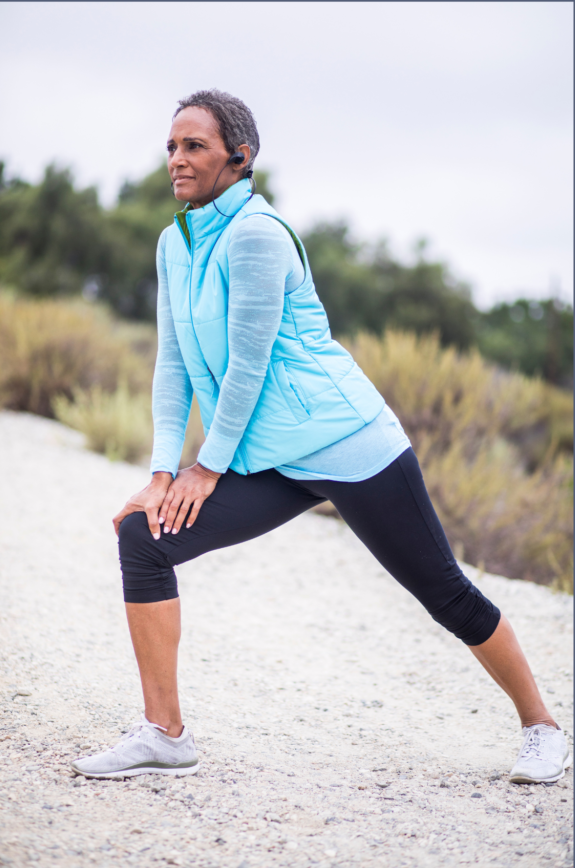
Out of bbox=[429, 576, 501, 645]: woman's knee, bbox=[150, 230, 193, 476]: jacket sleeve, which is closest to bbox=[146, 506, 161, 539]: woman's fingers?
bbox=[150, 230, 193, 476]: jacket sleeve

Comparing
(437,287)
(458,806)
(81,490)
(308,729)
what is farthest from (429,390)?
(437,287)

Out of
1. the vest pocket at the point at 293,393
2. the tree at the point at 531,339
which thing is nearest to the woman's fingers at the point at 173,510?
the vest pocket at the point at 293,393

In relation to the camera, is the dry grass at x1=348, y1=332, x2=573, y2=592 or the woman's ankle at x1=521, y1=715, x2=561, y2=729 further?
the dry grass at x1=348, y1=332, x2=573, y2=592

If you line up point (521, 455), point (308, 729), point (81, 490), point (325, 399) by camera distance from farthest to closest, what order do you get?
1. point (521, 455)
2. point (81, 490)
3. point (308, 729)
4. point (325, 399)

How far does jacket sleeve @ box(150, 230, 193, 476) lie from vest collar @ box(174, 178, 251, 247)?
0.21m

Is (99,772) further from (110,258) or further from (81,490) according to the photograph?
(110,258)

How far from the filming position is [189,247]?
2164 millimetres

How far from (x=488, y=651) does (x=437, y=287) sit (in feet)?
78.5

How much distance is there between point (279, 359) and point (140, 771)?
1.29 m

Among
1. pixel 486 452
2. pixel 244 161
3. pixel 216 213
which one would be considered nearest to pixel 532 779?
pixel 216 213

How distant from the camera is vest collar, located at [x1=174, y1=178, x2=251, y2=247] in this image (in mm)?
2096

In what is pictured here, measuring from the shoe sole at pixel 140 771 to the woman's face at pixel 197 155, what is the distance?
167cm

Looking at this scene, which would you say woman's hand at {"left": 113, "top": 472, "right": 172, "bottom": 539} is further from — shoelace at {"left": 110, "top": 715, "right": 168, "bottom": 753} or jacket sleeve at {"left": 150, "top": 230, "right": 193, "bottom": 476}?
shoelace at {"left": 110, "top": 715, "right": 168, "bottom": 753}

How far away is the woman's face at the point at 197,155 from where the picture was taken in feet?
6.90
